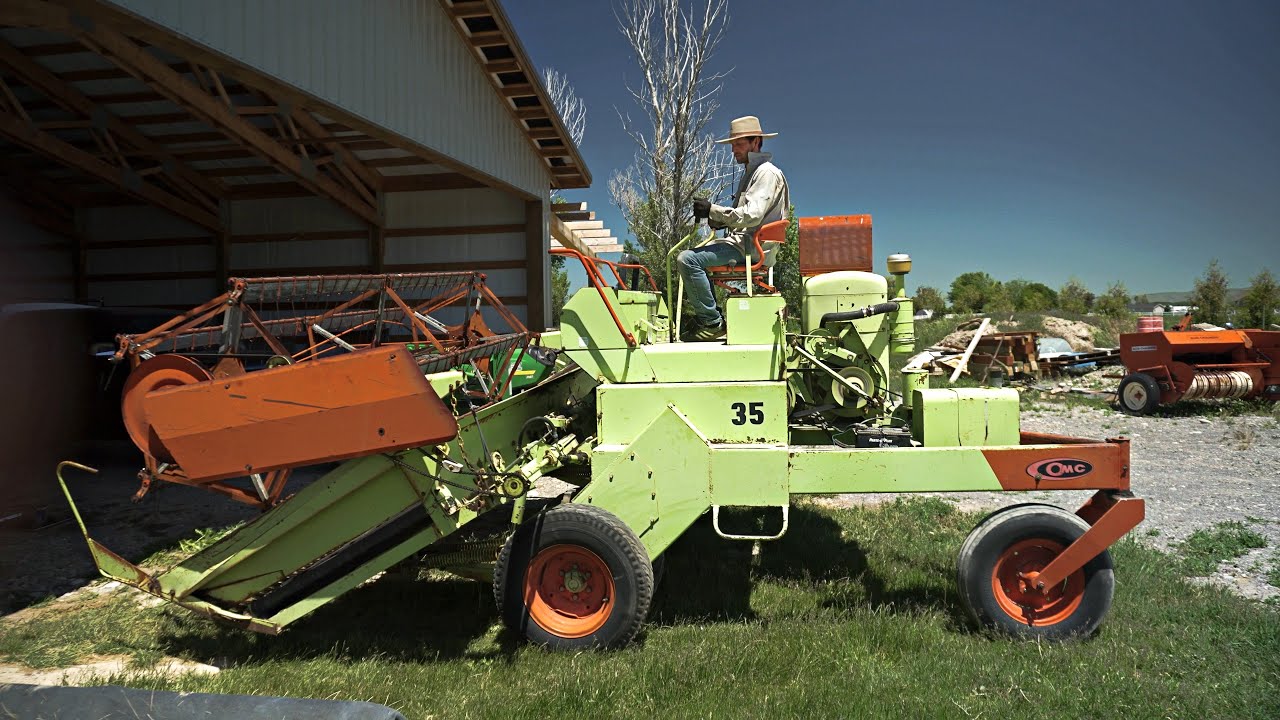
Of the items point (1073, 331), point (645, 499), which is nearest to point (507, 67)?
point (645, 499)

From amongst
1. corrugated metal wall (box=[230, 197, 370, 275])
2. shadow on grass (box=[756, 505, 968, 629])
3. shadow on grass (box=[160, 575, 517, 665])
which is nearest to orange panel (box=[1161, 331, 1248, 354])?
shadow on grass (box=[756, 505, 968, 629])

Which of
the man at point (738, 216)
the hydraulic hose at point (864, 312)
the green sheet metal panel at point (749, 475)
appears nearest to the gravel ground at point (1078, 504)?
the hydraulic hose at point (864, 312)

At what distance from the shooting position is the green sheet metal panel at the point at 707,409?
463 cm

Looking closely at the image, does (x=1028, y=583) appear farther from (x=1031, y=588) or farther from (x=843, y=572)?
(x=843, y=572)

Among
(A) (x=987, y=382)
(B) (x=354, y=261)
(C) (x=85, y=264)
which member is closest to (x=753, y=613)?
(B) (x=354, y=261)

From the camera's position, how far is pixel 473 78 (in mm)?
11695

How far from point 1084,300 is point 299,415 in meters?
48.2

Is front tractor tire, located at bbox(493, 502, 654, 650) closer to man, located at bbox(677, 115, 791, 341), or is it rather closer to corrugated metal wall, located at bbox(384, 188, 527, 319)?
man, located at bbox(677, 115, 791, 341)

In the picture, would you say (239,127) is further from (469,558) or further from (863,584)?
(863,584)

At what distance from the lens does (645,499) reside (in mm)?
4488

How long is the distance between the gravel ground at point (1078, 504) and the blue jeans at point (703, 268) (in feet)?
11.8

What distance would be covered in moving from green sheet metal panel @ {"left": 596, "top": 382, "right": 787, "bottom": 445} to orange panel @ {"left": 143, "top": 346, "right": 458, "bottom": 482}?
1.06 metres

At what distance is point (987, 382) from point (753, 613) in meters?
14.1

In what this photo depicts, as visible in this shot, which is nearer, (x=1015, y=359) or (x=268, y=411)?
(x=268, y=411)
